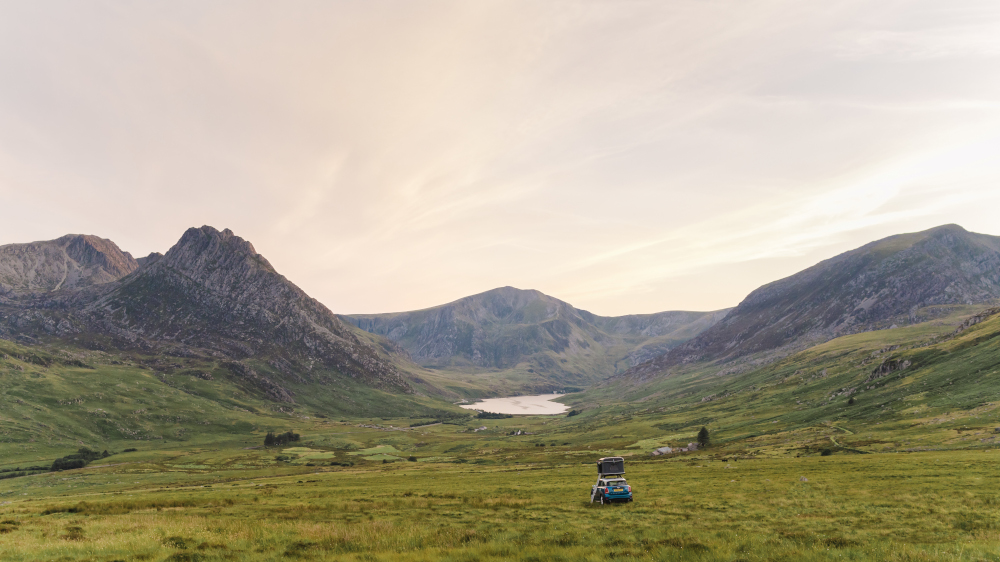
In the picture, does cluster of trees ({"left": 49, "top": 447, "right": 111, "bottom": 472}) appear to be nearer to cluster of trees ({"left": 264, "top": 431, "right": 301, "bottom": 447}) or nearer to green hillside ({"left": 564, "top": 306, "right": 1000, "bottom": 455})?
cluster of trees ({"left": 264, "top": 431, "right": 301, "bottom": 447})

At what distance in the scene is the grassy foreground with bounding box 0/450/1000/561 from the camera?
1945 cm

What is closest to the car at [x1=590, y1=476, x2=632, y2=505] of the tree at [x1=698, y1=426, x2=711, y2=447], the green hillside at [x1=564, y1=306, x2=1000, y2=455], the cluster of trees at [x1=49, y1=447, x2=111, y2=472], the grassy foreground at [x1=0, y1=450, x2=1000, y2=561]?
the grassy foreground at [x1=0, y1=450, x2=1000, y2=561]

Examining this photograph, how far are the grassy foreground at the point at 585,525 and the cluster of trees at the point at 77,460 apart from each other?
131 m

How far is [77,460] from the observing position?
136375mm

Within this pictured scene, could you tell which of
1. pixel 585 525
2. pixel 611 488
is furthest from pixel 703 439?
pixel 585 525


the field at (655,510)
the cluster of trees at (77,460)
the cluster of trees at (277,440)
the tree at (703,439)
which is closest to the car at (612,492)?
the field at (655,510)

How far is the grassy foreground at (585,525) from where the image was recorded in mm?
19453

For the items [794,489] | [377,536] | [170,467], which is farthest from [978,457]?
[170,467]

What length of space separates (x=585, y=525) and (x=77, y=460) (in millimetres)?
177556

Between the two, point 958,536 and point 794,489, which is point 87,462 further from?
point 958,536

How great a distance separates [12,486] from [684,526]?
143850 millimetres

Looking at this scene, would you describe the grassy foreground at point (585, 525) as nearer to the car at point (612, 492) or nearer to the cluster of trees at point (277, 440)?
the car at point (612, 492)

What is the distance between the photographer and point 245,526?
1069 inches

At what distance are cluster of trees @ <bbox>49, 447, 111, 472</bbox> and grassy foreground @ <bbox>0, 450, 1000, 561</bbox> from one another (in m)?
131
